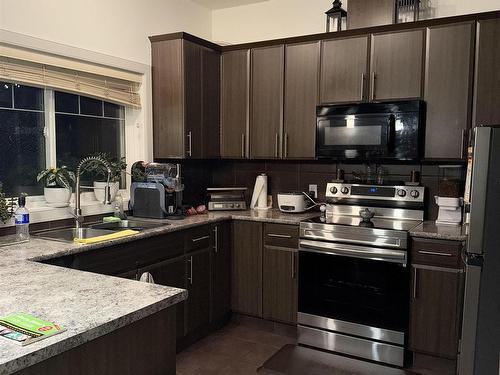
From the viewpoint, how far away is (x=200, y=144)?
3789mm

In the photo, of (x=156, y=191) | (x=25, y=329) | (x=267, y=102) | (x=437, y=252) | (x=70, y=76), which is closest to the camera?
(x=25, y=329)

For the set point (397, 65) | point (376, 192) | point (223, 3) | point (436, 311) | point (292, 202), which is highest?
point (223, 3)

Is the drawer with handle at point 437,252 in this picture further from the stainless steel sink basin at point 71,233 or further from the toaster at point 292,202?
the stainless steel sink basin at point 71,233

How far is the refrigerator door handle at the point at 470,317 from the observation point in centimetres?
240

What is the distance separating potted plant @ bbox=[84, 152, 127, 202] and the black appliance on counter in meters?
1.44

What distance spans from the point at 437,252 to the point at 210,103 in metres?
2.16

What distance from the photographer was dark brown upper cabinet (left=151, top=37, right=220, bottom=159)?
3572 mm

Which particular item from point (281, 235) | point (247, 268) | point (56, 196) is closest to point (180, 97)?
point (56, 196)

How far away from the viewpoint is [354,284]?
3.14 m

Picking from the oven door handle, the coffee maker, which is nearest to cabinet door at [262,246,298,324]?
the oven door handle

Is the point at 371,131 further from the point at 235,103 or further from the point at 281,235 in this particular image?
the point at 235,103

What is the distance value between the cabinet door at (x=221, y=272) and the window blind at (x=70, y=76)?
1.24 metres

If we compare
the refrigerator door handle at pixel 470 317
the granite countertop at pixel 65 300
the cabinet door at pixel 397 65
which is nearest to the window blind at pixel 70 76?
the granite countertop at pixel 65 300

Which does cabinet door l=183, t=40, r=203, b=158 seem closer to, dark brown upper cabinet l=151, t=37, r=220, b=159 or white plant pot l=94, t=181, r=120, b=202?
dark brown upper cabinet l=151, t=37, r=220, b=159
